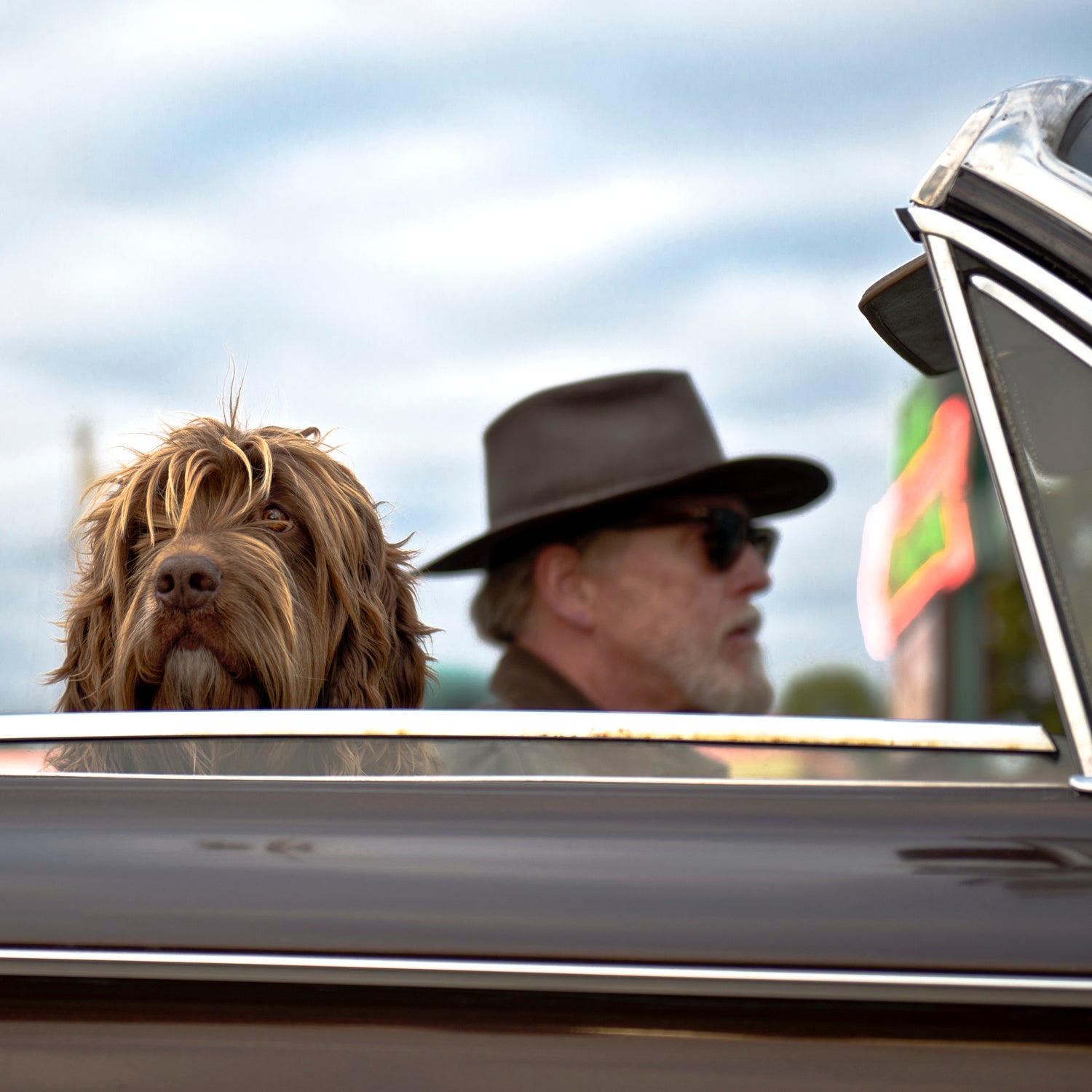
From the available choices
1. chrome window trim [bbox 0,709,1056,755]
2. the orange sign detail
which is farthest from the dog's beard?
the orange sign detail

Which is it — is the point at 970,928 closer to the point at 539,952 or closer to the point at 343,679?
the point at 539,952

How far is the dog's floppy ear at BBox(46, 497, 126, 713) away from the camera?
2.21 metres

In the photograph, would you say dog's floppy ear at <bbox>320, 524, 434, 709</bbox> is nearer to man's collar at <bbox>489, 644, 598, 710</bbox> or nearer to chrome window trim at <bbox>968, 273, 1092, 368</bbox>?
man's collar at <bbox>489, 644, 598, 710</bbox>

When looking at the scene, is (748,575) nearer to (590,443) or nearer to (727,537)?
(727,537)

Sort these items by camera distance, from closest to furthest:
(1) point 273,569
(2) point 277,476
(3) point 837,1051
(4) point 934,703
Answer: (3) point 837,1051 → (1) point 273,569 → (2) point 277,476 → (4) point 934,703

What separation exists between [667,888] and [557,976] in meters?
0.13

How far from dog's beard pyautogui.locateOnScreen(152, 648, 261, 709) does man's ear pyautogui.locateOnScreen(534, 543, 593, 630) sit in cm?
151

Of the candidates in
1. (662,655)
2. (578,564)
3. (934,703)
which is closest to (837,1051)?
(662,655)

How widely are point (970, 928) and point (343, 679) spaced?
1453 millimetres

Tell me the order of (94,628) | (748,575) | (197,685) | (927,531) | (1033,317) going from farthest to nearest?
(927,531), (748,575), (94,628), (197,685), (1033,317)

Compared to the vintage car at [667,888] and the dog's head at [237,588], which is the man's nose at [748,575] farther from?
the vintage car at [667,888]

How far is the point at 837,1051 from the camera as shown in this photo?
1084 millimetres

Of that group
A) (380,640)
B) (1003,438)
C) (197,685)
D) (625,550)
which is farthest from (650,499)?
(1003,438)

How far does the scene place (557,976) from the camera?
3.62 ft
